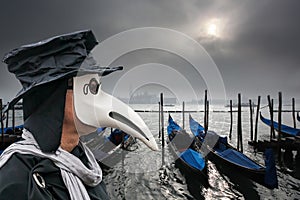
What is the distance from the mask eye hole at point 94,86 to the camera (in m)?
1.15

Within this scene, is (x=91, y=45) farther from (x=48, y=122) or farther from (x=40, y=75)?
(x=48, y=122)

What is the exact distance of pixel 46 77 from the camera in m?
0.95

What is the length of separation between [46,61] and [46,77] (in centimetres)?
9

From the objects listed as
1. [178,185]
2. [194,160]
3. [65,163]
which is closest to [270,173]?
[194,160]

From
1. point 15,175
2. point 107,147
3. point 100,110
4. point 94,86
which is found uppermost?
point 94,86

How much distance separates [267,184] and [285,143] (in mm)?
5160

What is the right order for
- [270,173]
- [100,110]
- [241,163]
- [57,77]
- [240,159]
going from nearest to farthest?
[57,77], [100,110], [270,173], [241,163], [240,159]

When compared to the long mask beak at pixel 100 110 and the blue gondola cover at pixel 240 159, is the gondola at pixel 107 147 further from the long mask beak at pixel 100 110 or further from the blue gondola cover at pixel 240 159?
the long mask beak at pixel 100 110

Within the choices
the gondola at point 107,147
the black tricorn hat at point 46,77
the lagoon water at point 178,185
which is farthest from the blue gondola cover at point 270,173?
the black tricorn hat at point 46,77

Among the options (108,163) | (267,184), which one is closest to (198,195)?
(267,184)

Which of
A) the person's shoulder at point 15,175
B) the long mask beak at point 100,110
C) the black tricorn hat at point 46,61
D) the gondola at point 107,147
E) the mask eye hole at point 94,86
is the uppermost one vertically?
the black tricorn hat at point 46,61

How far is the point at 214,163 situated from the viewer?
389 inches

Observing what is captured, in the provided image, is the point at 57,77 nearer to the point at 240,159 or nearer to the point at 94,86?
the point at 94,86

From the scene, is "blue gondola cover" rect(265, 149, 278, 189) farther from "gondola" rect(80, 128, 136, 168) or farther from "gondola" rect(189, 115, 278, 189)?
"gondola" rect(80, 128, 136, 168)
